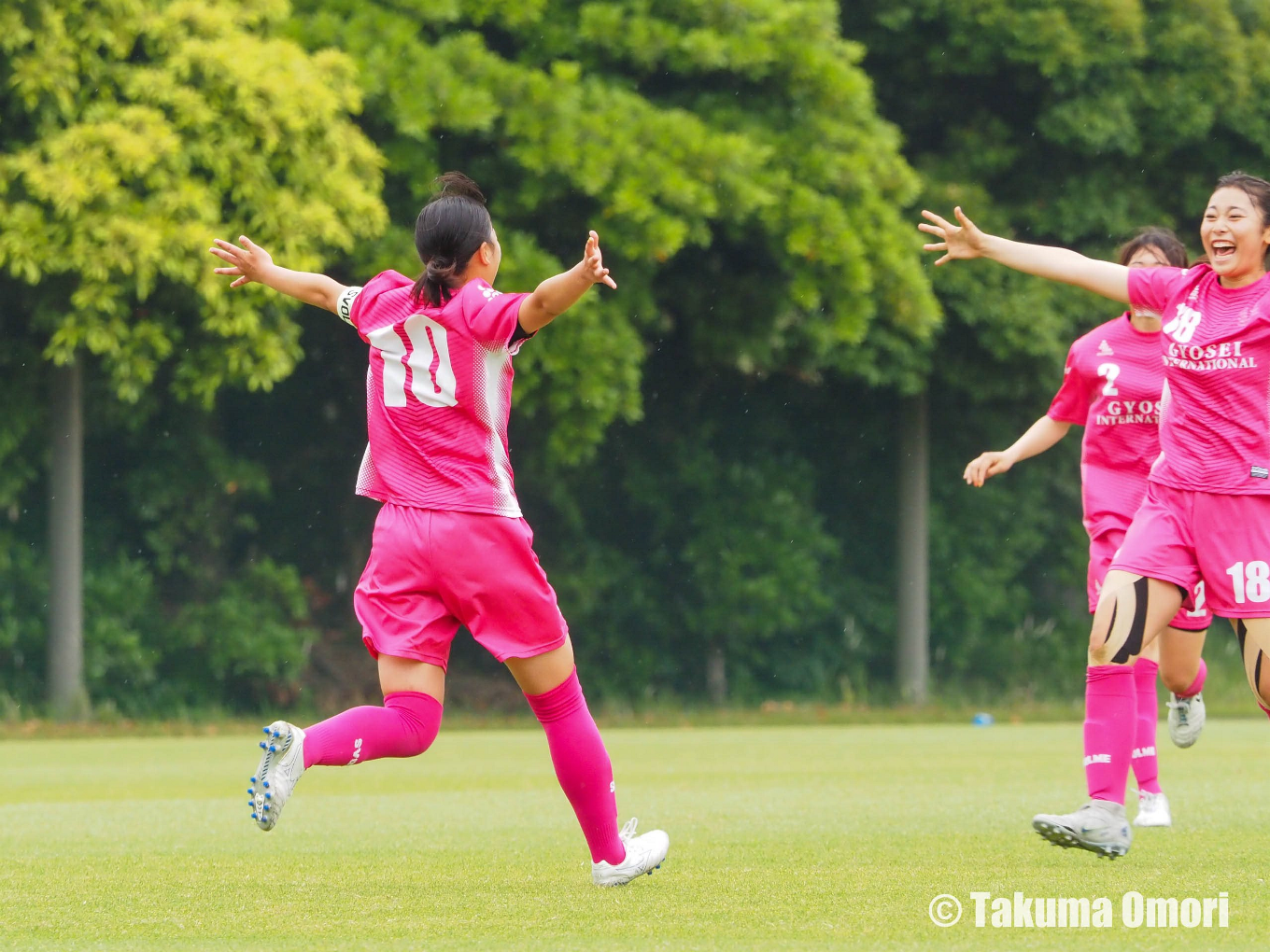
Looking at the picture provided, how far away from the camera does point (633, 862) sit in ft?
18.9

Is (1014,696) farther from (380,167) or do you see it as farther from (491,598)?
(491,598)

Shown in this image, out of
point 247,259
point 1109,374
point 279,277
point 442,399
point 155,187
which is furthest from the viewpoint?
point 155,187

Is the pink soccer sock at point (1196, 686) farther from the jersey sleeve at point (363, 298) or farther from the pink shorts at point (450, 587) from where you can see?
the jersey sleeve at point (363, 298)

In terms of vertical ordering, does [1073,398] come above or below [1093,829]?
above

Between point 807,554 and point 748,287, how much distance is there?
4.28m

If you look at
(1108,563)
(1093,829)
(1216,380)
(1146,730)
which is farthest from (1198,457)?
(1146,730)

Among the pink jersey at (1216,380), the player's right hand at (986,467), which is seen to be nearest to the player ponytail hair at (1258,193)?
the pink jersey at (1216,380)

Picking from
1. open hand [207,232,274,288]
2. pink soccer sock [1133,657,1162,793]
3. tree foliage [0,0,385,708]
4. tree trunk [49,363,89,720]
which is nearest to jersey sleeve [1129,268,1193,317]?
pink soccer sock [1133,657,1162,793]

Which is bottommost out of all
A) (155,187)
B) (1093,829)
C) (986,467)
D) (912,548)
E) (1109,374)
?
(912,548)

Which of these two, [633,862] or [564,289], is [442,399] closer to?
[564,289]

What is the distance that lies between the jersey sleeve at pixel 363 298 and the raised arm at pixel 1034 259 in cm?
174

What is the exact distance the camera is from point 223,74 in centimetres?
1551

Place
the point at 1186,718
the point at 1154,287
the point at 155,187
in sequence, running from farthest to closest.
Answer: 1. the point at 155,187
2. the point at 1186,718
3. the point at 1154,287
